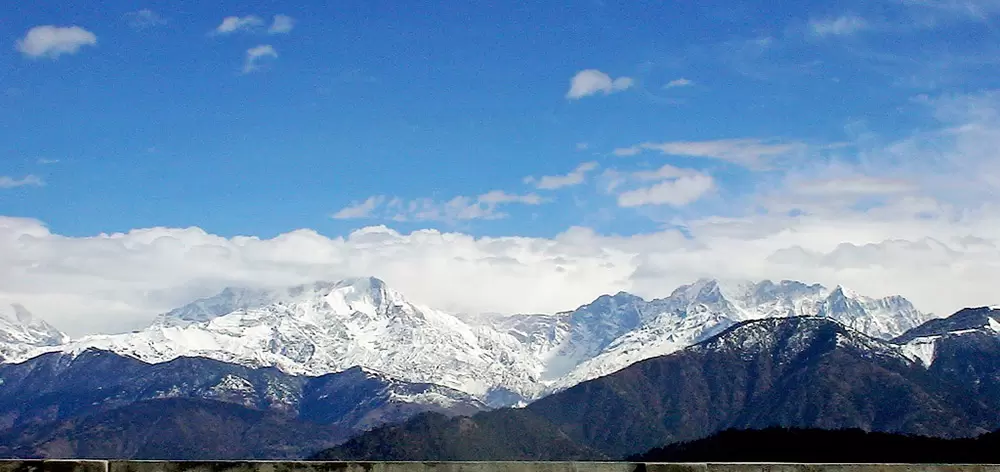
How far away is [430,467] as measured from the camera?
887cm

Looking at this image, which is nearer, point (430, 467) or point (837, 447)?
point (430, 467)

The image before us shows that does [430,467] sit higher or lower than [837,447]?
higher

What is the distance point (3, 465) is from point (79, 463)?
2.23 ft

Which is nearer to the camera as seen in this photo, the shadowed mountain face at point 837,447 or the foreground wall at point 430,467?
the foreground wall at point 430,467

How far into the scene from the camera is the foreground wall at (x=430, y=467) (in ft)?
28.4

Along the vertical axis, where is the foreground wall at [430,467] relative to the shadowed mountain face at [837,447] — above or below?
above

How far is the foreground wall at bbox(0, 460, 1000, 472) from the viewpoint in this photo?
865 centimetres

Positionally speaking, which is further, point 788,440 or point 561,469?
point 788,440

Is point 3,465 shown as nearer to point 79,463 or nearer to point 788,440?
point 79,463

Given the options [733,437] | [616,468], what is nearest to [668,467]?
[616,468]

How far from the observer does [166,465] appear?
29.0 feet

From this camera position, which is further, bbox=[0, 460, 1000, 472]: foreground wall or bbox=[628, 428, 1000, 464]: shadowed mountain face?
bbox=[628, 428, 1000, 464]: shadowed mountain face

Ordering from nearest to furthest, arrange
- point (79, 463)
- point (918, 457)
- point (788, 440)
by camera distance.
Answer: point (79, 463) < point (918, 457) < point (788, 440)

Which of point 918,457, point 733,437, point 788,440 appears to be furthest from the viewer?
point 733,437
